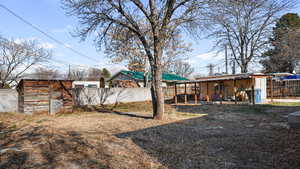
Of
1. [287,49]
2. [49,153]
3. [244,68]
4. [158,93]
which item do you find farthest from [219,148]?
[244,68]

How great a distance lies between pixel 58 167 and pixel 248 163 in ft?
11.2

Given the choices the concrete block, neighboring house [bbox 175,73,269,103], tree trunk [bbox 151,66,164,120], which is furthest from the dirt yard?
neighboring house [bbox 175,73,269,103]

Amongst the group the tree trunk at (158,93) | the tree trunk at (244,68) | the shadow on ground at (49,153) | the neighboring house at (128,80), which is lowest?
the shadow on ground at (49,153)

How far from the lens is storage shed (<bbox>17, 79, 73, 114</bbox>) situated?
36.2 ft

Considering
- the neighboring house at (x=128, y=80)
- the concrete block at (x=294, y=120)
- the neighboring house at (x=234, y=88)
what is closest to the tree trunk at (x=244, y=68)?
the neighboring house at (x=234, y=88)

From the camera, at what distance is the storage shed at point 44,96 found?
434 inches

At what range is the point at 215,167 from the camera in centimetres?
332

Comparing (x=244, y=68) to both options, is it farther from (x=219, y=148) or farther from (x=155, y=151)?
(x=155, y=151)

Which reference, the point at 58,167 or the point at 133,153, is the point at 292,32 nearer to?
the point at 133,153

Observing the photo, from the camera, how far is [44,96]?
11516 mm

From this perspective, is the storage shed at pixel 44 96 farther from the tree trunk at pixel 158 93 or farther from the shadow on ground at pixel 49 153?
the shadow on ground at pixel 49 153

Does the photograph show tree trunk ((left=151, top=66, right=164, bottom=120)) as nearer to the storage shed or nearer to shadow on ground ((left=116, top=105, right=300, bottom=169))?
shadow on ground ((left=116, top=105, right=300, bottom=169))

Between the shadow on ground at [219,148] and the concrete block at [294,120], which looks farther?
the concrete block at [294,120]

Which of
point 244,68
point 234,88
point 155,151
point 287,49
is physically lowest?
point 155,151
